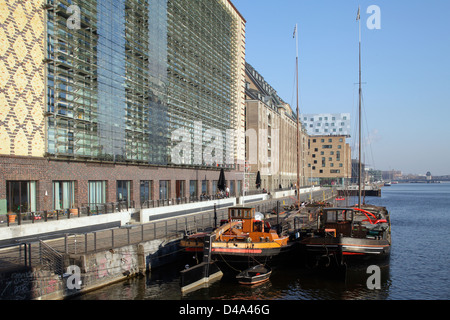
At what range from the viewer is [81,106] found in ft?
116

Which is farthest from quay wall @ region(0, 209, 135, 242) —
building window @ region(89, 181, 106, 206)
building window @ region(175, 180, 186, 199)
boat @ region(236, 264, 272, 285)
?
building window @ region(175, 180, 186, 199)

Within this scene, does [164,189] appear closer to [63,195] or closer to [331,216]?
[63,195]

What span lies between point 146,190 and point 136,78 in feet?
41.2

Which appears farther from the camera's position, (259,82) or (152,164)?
(259,82)

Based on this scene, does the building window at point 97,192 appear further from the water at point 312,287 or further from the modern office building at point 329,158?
the modern office building at point 329,158

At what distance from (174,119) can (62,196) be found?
2187cm

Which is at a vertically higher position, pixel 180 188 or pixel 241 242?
pixel 180 188

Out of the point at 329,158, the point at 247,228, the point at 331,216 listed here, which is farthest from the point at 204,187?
the point at 329,158

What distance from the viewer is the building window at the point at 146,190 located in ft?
148

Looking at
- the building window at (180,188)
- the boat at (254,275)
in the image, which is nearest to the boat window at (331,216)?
the boat at (254,275)

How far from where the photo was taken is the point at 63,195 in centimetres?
3369

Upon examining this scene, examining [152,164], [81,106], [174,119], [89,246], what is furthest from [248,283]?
[174,119]

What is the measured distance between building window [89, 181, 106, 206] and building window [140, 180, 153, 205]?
660 centimetres
